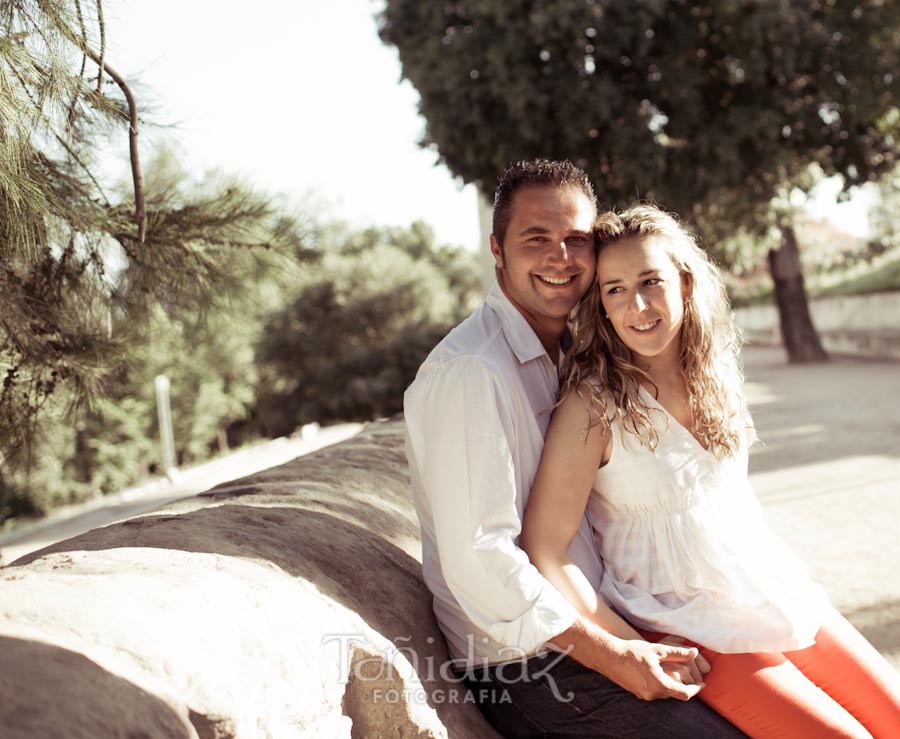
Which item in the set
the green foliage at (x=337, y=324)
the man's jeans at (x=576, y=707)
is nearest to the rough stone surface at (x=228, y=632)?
the man's jeans at (x=576, y=707)

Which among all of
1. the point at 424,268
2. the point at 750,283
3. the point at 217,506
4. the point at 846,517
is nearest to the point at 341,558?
the point at 217,506

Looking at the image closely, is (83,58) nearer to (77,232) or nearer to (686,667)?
(77,232)

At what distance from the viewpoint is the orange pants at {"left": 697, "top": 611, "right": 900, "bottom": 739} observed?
89.0 inches

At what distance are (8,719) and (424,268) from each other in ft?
98.5

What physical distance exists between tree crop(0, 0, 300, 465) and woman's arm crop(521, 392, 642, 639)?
5.26 feet

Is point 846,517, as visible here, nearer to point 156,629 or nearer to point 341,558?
point 341,558

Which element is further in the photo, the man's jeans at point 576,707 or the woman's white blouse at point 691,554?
the woman's white blouse at point 691,554

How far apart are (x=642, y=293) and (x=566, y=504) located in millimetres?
661

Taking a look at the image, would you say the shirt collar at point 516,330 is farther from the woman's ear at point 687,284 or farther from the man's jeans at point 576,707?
the man's jeans at point 576,707

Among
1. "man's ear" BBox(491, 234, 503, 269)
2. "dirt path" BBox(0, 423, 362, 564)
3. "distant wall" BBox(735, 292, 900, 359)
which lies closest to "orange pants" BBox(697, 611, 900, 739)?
"man's ear" BBox(491, 234, 503, 269)

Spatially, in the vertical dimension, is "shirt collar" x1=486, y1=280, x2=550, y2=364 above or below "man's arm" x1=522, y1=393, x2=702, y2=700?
above

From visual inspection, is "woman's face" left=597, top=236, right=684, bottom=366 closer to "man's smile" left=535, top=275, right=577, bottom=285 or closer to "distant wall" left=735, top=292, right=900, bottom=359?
"man's smile" left=535, top=275, right=577, bottom=285

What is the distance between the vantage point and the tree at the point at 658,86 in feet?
50.7

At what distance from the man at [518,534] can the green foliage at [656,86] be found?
1305cm
